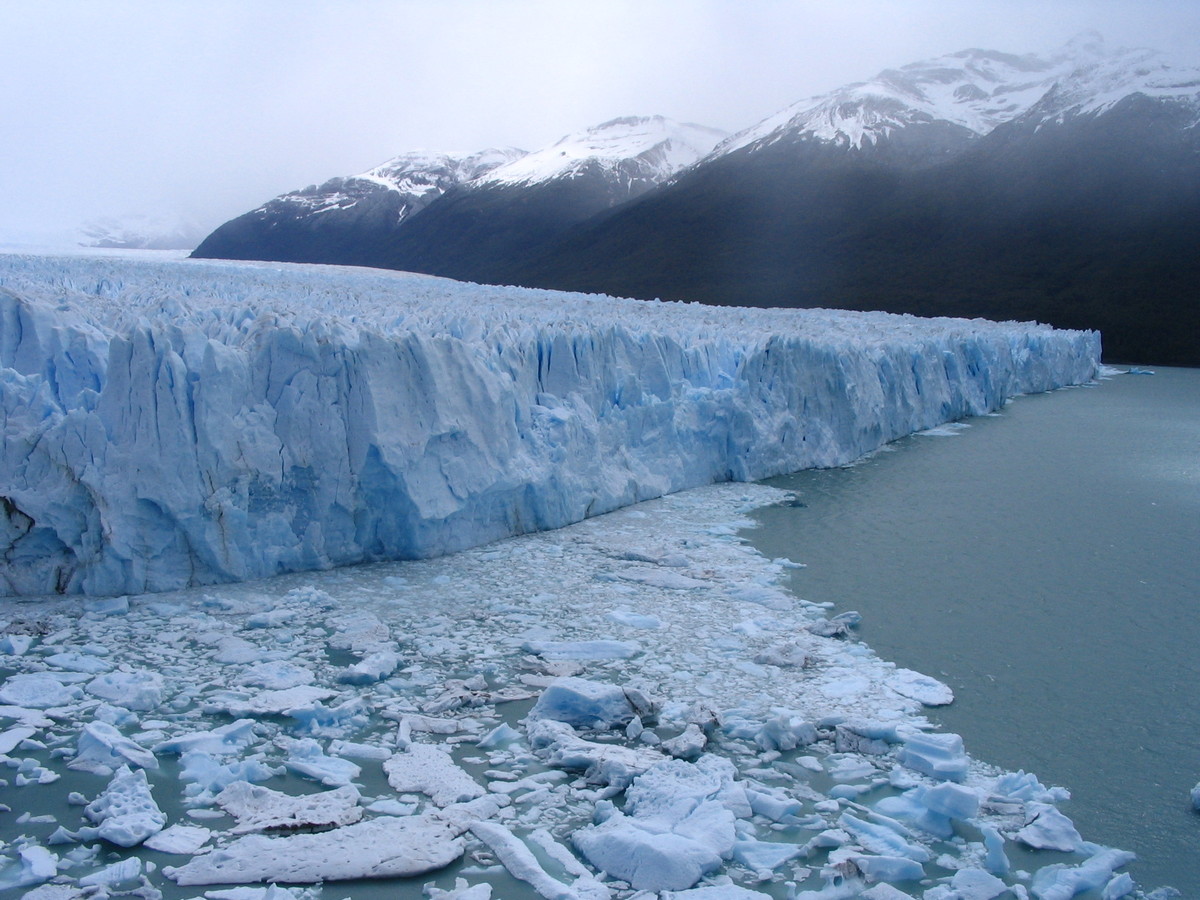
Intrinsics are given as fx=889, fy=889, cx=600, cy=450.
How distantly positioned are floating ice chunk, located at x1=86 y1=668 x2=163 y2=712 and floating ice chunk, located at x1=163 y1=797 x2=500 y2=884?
3.52ft

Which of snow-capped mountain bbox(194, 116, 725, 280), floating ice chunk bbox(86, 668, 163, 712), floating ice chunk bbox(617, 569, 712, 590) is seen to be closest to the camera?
floating ice chunk bbox(86, 668, 163, 712)

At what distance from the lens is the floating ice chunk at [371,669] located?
3.90 m

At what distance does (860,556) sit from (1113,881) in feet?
11.5

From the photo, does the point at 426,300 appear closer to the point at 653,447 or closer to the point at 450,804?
the point at 653,447

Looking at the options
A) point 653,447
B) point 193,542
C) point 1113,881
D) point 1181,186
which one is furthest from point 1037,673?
point 1181,186

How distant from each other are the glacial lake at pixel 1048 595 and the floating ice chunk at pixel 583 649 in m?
1.29

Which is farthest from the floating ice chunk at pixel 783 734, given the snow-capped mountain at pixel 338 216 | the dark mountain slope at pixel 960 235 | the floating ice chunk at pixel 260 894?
the snow-capped mountain at pixel 338 216

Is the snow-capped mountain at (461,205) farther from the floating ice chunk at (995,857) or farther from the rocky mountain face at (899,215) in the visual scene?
the floating ice chunk at (995,857)

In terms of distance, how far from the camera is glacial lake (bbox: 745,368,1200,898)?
3410 millimetres

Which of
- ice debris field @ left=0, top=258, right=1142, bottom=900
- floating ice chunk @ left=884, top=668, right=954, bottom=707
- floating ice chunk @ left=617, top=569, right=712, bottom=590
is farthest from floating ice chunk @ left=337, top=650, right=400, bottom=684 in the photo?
floating ice chunk @ left=884, top=668, right=954, bottom=707

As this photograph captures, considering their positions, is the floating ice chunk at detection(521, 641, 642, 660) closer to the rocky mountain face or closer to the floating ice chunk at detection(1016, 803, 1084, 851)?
the floating ice chunk at detection(1016, 803, 1084, 851)

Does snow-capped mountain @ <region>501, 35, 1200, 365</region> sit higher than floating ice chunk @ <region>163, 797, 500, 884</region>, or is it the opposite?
snow-capped mountain @ <region>501, 35, 1200, 365</region>

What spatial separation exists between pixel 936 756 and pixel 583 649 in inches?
65.2

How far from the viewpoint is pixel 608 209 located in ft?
172
